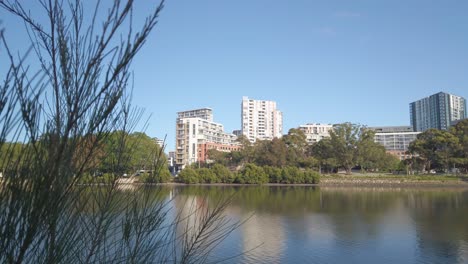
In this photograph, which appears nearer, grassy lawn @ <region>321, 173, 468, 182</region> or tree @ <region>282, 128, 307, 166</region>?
grassy lawn @ <region>321, 173, 468, 182</region>

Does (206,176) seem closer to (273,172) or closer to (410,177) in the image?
(273,172)

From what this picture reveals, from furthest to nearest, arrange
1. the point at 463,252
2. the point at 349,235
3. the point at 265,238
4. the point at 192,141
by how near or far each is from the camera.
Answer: the point at 192,141
the point at 349,235
the point at 265,238
the point at 463,252

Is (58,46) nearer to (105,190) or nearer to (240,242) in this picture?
(105,190)

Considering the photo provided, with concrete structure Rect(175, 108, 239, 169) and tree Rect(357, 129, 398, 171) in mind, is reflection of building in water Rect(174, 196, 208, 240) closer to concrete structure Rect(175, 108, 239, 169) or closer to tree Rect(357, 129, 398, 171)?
tree Rect(357, 129, 398, 171)

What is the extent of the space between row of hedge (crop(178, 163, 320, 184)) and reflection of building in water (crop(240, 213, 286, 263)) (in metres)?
25.0

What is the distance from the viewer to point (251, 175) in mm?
45500

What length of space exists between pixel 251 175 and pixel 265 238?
30508 millimetres

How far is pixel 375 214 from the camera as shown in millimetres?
21562

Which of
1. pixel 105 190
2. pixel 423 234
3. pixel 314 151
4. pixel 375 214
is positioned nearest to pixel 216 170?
pixel 314 151

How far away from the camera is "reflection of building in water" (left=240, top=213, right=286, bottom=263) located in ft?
40.8

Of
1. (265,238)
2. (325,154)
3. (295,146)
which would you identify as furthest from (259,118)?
(265,238)

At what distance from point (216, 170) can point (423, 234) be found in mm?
32073

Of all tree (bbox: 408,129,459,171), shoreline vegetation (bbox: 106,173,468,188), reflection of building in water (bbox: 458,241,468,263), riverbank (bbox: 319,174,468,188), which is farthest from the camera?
tree (bbox: 408,129,459,171)

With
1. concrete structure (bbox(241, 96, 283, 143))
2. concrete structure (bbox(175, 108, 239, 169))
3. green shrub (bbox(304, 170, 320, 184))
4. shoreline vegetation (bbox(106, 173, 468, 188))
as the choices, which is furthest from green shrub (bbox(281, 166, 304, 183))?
concrete structure (bbox(241, 96, 283, 143))
